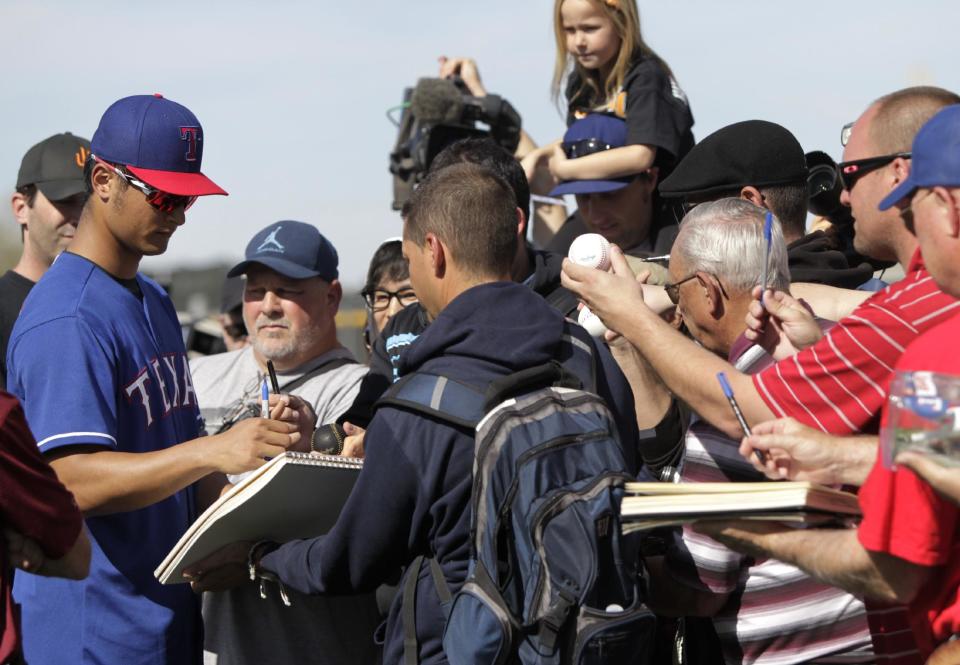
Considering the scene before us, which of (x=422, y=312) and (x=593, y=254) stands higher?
(x=593, y=254)

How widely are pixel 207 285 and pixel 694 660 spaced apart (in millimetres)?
7830

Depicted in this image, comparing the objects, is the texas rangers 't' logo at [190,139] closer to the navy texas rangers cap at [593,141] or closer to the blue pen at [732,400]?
the blue pen at [732,400]

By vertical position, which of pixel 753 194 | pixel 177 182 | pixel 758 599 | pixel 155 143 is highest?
pixel 155 143

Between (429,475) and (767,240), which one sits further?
(767,240)

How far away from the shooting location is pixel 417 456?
3021 mm

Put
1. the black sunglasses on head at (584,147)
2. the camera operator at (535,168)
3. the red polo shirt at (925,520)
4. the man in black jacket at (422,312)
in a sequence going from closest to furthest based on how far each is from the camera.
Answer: the red polo shirt at (925,520) → the man in black jacket at (422,312) → the black sunglasses on head at (584,147) → the camera operator at (535,168)

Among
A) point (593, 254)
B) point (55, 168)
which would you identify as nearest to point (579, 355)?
A: point (593, 254)

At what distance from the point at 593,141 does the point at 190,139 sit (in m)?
2.10

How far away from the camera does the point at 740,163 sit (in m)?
4.06

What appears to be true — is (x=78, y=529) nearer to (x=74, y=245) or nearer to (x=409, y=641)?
(x=409, y=641)

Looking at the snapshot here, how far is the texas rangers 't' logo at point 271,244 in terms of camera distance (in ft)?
15.9

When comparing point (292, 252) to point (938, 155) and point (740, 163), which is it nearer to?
point (740, 163)

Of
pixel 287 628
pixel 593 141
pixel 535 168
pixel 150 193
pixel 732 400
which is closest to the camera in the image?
pixel 732 400

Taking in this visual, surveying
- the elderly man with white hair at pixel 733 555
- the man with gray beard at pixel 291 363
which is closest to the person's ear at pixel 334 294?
the man with gray beard at pixel 291 363
